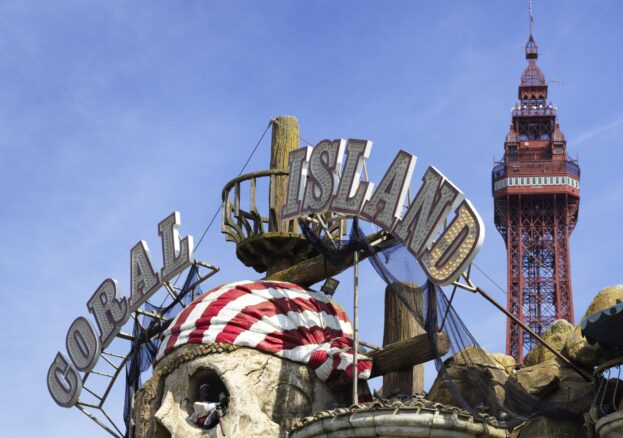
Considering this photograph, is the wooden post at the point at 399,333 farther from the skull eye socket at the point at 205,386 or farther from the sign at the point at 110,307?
the sign at the point at 110,307

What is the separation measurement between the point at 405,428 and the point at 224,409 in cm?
365

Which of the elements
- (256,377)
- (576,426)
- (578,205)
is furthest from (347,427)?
(578,205)

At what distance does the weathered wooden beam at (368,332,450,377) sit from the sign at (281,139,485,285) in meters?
1.04

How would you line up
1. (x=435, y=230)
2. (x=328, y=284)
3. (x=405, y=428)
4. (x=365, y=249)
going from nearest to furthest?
(x=405, y=428) → (x=435, y=230) → (x=365, y=249) → (x=328, y=284)

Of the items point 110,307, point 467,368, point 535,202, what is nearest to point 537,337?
point 467,368

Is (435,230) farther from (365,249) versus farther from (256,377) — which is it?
(256,377)

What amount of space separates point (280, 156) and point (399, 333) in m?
5.07

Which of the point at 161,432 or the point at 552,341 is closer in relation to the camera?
the point at 161,432

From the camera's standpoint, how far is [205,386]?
2255 centimetres

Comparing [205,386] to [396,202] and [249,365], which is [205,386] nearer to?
[249,365]

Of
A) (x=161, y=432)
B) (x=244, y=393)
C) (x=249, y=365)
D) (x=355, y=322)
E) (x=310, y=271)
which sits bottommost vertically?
(x=161, y=432)

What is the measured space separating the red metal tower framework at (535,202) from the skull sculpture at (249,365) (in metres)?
76.4

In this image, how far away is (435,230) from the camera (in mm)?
20953

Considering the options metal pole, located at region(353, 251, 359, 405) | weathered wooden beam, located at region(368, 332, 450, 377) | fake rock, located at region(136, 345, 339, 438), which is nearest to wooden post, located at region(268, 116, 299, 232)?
metal pole, located at region(353, 251, 359, 405)
